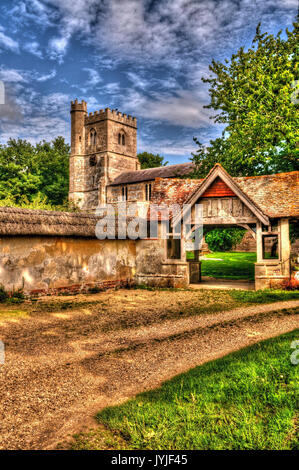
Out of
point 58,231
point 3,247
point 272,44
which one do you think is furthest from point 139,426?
point 272,44

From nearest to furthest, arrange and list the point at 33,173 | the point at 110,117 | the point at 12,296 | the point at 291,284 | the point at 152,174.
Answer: the point at 12,296 → the point at 291,284 → the point at 33,173 → the point at 152,174 → the point at 110,117

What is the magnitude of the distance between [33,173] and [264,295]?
146ft

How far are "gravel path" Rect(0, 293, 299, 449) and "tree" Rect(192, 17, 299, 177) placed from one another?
10.7 m

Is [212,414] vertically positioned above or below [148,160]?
below

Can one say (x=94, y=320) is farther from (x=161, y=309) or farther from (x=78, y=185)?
(x=78, y=185)

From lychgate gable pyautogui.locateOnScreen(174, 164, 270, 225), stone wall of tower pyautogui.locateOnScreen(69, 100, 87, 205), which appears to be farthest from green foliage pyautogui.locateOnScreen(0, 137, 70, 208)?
lychgate gable pyautogui.locateOnScreen(174, 164, 270, 225)

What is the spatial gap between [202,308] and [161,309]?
1279 mm

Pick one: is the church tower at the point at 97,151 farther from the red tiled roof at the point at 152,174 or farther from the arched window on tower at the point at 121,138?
the red tiled roof at the point at 152,174

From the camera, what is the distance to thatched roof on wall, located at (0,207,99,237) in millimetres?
11180

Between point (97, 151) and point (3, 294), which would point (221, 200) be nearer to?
point (3, 294)

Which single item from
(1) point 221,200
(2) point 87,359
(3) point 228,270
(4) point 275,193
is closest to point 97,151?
(3) point 228,270

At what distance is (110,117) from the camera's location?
57.7 meters

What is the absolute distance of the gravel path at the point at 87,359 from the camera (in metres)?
3.84

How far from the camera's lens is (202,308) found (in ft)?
34.1
